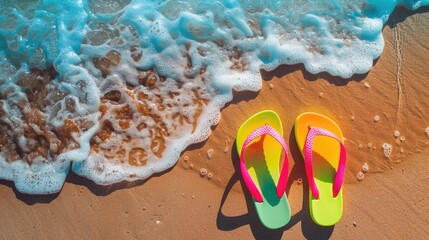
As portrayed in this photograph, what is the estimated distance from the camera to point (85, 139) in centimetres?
263

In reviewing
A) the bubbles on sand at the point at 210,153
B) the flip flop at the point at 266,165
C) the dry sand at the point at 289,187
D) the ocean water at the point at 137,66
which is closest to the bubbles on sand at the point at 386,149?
the dry sand at the point at 289,187

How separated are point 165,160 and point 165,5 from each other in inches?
45.9

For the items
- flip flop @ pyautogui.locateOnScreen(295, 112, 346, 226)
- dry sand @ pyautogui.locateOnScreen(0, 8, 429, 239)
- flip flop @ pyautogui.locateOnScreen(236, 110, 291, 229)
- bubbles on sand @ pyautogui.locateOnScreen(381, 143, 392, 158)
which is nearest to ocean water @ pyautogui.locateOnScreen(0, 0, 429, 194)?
dry sand @ pyautogui.locateOnScreen(0, 8, 429, 239)

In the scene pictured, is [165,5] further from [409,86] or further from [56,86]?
[409,86]

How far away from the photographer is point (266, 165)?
2.66m

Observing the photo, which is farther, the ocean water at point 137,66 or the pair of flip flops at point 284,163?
the ocean water at point 137,66

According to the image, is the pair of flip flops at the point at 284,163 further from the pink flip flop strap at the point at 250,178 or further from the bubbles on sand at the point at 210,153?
the bubbles on sand at the point at 210,153

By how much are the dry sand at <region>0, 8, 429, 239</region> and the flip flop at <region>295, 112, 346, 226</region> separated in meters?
0.06

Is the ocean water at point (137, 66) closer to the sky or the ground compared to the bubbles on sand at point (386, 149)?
closer to the sky

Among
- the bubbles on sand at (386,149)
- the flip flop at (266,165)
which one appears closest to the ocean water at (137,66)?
the flip flop at (266,165)

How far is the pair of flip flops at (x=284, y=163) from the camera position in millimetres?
2494

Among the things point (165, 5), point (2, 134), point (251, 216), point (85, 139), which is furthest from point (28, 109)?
point (251, 216)

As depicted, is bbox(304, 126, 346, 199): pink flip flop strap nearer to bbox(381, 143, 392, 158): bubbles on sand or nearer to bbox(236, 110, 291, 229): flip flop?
bbox(236, 110, 291, 229): flip flop

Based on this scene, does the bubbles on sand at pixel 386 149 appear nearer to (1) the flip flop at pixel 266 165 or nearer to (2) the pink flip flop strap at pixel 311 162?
(2) the pink flip flop strap at pixel 311 162
